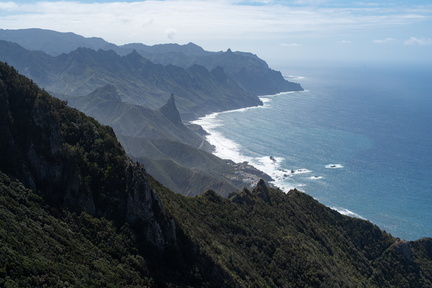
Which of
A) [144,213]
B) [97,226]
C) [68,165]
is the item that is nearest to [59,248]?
[97,226]

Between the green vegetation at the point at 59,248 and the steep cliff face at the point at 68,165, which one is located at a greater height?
the steep cliff face at the point at 68,165

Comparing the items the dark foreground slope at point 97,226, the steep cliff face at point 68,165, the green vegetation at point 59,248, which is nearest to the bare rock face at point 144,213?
the steep cliff face at point 68,165

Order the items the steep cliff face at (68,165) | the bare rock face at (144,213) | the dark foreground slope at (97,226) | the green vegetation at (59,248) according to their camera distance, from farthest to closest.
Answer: the bare rock face at (144,213)
the steep cliff face at (68,165)
the dark foreground slope at (97,226)
the green vegetation at (59,248)

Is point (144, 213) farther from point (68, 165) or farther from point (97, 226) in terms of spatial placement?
point (68, 165)

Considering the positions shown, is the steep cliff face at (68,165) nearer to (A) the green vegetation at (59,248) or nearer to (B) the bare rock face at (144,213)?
(B) the bare rock face at (144,213)

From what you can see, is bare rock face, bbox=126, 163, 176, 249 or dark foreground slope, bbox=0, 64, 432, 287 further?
bare rock face, bbox=126, 163, 176, 249

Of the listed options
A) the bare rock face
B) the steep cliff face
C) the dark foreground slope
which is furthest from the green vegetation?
the steep cliff face

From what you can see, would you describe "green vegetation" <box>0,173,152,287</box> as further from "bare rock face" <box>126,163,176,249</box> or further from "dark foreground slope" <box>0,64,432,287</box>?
"bare rock face" <box>126,163,176,249</box>

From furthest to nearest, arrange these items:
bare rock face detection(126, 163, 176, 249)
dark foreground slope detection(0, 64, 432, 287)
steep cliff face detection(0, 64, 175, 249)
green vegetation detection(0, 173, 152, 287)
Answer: bare rock face detection(126, 163, 176, 249), steep cliff face detection(0, 64, 175, 249), dark foreground slope detection(0, 64, 432, 287), green vegetation detection(0, 173, 152, 287)
